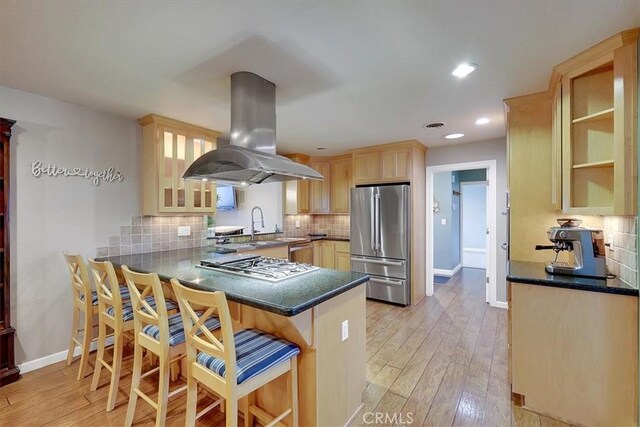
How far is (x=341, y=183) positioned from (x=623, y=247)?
12.3 feet

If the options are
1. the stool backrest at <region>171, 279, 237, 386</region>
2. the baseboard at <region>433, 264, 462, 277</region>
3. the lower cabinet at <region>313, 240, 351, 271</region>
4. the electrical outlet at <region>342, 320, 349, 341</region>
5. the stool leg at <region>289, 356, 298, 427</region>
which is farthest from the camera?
the baseboard at <region>433, 264, 462, 277</region>

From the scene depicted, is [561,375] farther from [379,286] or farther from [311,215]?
[311,215]

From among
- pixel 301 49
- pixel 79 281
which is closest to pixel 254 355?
pixel 301 49

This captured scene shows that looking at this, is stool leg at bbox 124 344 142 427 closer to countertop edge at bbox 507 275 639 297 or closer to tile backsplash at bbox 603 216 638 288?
countertop edge at bbox 507 275 639 297

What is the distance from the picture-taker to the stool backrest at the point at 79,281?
2.22m

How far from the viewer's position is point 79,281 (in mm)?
2371

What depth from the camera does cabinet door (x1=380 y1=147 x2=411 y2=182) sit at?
13.4ft

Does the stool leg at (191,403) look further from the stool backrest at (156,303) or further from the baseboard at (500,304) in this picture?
the baseboard at (500,304)

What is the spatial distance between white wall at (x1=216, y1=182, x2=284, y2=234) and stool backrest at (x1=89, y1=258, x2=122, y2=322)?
9.74ft

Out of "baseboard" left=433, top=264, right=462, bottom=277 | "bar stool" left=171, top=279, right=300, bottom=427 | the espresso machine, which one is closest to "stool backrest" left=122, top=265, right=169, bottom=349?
"bar stool" left=171, top=279, right=300, bottom=427

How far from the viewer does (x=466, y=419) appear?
1.85 m

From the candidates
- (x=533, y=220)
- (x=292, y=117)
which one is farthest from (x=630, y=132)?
(x=292, y=117)

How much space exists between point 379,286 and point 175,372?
9.26 feet

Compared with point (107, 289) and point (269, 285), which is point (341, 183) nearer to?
point (269, 285)
